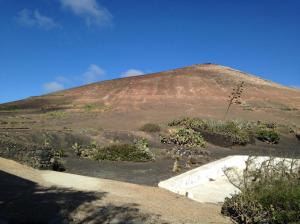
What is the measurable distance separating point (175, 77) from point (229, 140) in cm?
4770

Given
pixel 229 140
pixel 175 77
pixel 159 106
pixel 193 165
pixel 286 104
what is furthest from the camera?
pixel 175 77

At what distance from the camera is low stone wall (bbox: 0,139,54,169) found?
56.4 feet

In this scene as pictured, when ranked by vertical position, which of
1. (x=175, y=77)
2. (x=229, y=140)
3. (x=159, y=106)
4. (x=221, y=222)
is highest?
(x=175, y=77)

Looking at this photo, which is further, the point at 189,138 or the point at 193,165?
the point at 189,138

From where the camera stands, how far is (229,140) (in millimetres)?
32938

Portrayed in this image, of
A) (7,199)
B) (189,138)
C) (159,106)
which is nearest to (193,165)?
(189,138)

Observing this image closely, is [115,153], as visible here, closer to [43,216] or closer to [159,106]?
[43,216]

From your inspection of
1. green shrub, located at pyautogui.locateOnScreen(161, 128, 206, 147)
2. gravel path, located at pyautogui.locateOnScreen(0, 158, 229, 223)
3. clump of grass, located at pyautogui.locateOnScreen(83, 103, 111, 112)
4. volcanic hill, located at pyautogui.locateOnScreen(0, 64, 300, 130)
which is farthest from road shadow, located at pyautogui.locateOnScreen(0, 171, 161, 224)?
clump of grass, located at pyautogui.locateOnScreen(83, 103, 111, 112)

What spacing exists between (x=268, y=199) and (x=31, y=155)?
9754mm

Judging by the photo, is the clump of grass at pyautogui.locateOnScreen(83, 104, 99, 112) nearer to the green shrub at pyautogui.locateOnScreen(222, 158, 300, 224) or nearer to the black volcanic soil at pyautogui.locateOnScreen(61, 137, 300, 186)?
the black volcanic soil at pyautogui.locateOnScreen(61, 137, 300, 186)

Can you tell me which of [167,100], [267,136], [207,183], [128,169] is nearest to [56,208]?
[207,183]

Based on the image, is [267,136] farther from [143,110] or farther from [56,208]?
[56,208]

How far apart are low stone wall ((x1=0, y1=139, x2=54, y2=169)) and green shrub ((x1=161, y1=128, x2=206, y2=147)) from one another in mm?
12315

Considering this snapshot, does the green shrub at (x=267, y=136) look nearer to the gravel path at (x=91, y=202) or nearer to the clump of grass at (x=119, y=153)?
the clump of grass at (x=119, y=153)
